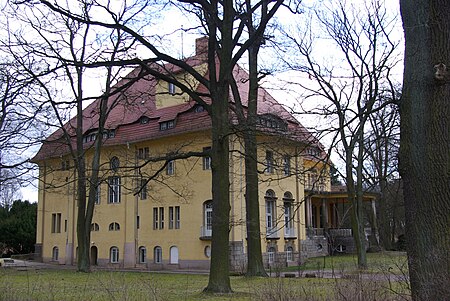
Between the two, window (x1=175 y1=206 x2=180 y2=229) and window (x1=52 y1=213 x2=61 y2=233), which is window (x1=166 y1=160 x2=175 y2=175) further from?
window (x1=52 y1=213 x2=61 y2=233)

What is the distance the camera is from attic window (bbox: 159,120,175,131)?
36.1 m

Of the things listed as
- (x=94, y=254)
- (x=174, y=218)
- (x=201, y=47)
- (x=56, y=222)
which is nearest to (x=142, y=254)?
(x=174, y=218)

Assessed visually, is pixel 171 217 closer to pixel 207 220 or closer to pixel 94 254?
Answer: pixel 207 220

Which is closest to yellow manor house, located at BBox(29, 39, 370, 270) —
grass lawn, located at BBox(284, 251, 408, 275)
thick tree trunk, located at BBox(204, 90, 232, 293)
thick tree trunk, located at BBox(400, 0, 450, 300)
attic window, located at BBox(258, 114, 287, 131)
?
attic window, located at BBox(258, 114, 287, 131)

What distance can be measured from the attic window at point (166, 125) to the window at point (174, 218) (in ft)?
17.0

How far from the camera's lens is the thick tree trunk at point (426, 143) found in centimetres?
603

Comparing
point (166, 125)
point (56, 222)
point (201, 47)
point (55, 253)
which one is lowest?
point (55, 253)

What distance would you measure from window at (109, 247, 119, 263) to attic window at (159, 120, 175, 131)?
9.22m

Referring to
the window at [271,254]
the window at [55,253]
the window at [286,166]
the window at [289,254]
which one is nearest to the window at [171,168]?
the window at [271,254]

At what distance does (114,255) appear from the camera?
3906 centimetres

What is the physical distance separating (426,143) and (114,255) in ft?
115

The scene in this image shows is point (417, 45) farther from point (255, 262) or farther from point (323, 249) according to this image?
point (323, 249)

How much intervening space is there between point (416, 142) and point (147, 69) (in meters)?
9.63

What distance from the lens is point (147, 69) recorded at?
1476 cm
